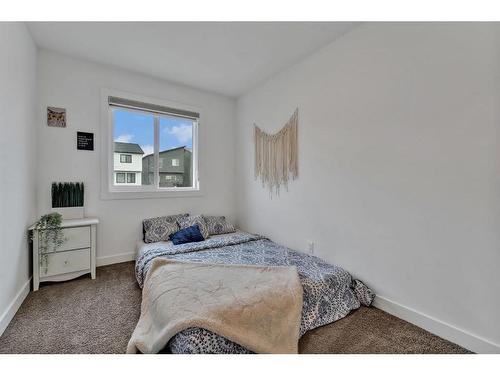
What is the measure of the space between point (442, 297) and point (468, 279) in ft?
0.71

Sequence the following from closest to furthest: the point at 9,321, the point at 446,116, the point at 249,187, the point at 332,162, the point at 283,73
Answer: the point at 446,116 → the point at 9,321 → the point at 332,162 → the point at 283,73 → the point at 249,187

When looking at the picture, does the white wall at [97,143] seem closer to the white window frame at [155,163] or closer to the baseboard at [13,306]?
the white window frame at [155,163]

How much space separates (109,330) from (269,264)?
1.31m

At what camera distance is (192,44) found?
2357 millimetres

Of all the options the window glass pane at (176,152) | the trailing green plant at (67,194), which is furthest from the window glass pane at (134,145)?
the trailing green plant at (67,194)

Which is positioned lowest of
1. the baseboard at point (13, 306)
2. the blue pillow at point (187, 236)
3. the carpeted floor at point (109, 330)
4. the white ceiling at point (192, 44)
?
the carpeted floor at point (109, 330)

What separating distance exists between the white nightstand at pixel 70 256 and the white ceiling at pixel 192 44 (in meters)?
1.89

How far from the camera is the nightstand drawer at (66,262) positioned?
2.30m

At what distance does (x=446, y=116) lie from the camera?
1.57m

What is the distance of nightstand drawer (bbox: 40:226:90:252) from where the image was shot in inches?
93.2

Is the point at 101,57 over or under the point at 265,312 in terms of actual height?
over

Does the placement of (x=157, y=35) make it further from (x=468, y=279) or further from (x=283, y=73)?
(x=468, y=279)

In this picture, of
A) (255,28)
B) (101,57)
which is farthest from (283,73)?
(101,57)

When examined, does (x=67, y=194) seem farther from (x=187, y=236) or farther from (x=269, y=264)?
(x=269, y=264)
